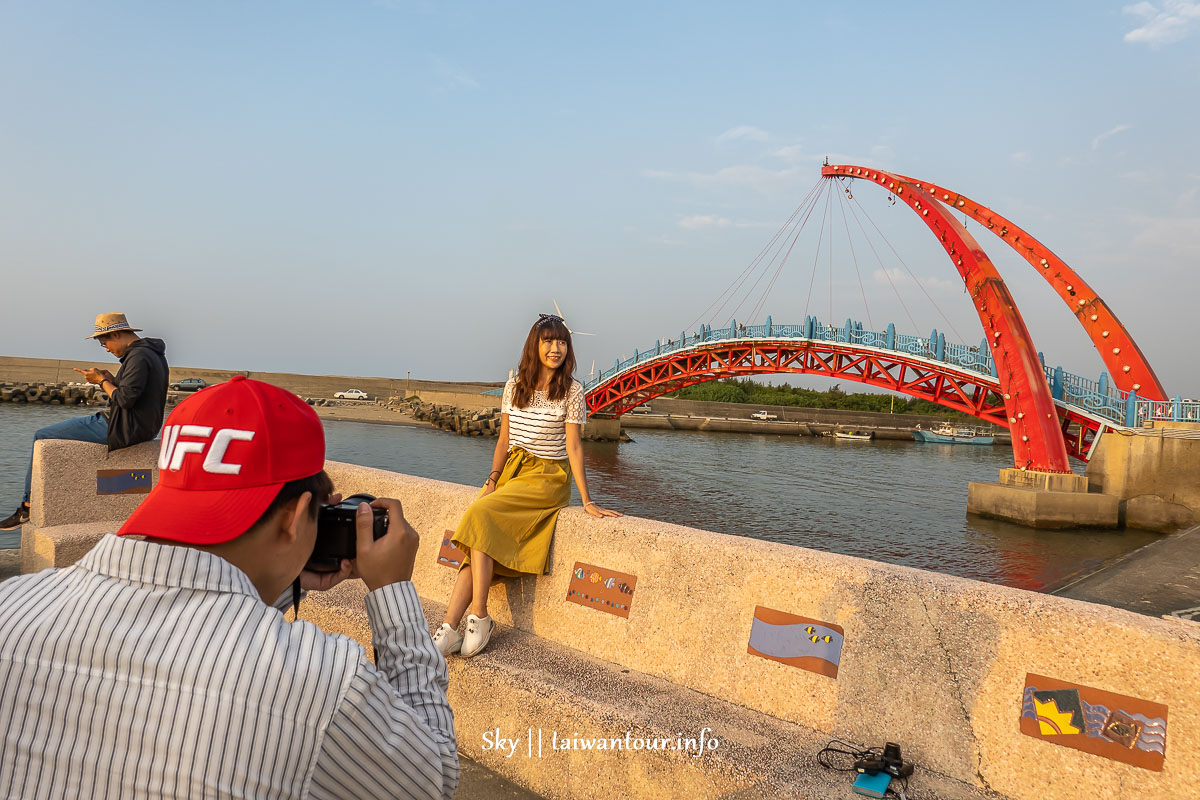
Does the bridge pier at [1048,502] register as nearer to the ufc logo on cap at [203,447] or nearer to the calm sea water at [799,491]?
the calm sea water at [799,491]

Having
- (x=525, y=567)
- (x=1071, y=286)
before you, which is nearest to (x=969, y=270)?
(x=1071, y=286)

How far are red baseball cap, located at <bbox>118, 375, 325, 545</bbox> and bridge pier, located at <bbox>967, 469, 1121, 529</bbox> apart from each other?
23.3 meters

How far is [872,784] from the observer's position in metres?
2.04

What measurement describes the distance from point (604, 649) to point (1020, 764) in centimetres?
149

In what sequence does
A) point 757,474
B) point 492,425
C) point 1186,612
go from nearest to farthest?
point 1186,612 < point 757,474 < point 492,425

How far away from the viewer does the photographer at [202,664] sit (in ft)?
2.90

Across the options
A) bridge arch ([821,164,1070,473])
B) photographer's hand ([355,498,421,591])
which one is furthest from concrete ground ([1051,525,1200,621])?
bridge arch ([821,164,1070,473])

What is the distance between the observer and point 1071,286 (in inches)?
937

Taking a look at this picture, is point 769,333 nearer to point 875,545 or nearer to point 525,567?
point 875,545

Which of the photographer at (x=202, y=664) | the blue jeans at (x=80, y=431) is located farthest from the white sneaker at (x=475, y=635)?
the blue jeans at (x=80, y=431)

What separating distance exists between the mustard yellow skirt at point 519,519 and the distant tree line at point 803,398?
71131mm

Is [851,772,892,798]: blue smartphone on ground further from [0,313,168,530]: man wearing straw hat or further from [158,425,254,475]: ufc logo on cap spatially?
[0,313,168,530]: man wearing straw hat

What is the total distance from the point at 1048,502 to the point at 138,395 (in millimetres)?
22121

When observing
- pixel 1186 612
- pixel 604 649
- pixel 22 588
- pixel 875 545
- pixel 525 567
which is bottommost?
pixel 875 545
